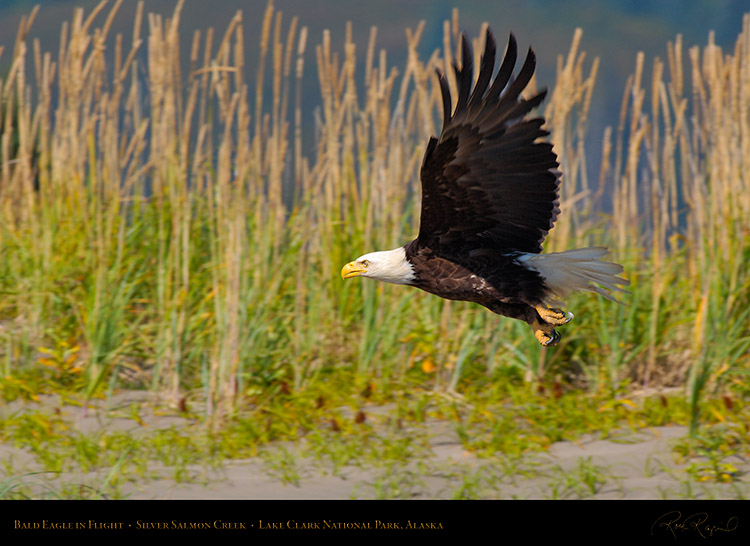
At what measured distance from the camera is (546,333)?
223cm

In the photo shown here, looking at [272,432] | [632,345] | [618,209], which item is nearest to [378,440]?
[272,432]

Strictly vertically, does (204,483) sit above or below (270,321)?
below

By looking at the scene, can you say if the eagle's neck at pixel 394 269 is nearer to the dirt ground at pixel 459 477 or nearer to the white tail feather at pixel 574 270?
the white tail feather at pixel 574 270

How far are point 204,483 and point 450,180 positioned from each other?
2.14 meters

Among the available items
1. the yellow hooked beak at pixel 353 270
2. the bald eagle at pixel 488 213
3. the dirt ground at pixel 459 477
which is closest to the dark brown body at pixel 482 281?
the bald eagle at pixel 488 213

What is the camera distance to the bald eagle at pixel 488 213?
2229 mm

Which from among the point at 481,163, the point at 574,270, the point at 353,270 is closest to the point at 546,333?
the point at 574,270

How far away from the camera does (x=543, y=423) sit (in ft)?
14.3

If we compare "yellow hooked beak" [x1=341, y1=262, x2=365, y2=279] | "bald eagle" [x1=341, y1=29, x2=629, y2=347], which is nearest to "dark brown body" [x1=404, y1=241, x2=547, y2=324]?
"bald eagle" [x1=341, y1=29, x2=629, y2=347]

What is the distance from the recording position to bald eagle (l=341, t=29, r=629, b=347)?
7.31ft

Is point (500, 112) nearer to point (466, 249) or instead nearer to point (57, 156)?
point (466, 249)

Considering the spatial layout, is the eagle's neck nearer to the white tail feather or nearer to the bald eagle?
the bald eagle

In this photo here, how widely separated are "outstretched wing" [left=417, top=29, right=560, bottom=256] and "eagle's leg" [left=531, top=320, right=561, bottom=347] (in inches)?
9.9

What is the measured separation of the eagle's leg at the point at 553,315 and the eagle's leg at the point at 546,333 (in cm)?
2
